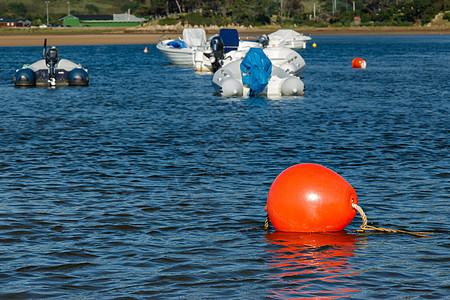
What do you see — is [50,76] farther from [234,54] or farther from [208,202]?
[208,202]

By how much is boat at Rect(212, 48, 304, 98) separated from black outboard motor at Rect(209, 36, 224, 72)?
37.8ft

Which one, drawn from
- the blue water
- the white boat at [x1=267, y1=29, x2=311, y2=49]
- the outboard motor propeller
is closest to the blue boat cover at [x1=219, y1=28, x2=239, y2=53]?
the outboard motor propeller

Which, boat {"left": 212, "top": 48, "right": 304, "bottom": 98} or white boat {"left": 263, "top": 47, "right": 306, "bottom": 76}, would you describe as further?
white boat {"left": 263, "top": 47, "right": 306, "bottom": 76}

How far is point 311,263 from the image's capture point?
352 inches

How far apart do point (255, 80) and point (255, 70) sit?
537mm

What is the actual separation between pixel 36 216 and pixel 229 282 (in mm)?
4457

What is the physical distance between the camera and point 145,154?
1761 centimetres

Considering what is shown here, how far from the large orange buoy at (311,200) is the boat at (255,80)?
22.7 m

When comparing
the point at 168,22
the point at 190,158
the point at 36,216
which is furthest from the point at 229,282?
the point at 168,22

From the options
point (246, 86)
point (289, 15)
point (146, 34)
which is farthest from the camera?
point (289, 15)

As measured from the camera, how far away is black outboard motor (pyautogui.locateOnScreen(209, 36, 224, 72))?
4599cm

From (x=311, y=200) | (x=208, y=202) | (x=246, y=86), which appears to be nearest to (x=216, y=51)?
(x=246, y=86)

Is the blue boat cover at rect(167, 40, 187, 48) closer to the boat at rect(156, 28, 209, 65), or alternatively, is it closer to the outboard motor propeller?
the boat at rect(156, 28, 209, 65)

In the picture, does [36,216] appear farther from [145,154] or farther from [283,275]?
[145,154]
